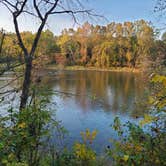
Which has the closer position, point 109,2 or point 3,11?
point 3,11

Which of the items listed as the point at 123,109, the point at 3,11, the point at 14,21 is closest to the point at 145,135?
the point at 14,21

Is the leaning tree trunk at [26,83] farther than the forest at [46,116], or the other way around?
the leaning tree trunk at [26,83]

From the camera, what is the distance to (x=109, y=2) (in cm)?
484

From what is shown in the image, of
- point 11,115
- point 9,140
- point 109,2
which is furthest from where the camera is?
point 109,2

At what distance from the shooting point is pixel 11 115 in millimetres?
2082

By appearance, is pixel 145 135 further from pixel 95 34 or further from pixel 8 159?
pixel 95 34

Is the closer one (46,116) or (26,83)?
(46,116)

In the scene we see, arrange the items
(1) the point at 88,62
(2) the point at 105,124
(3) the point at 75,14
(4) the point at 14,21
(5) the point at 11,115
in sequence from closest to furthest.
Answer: (5) the point at 11,115 → (4) the point at 14,21 → (3) the point at 75,14 → (2) the point at 105,124 → (1) the point at 88,62

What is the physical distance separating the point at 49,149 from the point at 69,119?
6944mm

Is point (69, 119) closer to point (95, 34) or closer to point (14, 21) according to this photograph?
point (14, 21)

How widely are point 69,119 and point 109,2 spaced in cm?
563

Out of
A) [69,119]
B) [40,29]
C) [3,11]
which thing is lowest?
[69,119]

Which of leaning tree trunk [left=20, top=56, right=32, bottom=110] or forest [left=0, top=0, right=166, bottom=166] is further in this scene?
leaning tree trunk [left=20, top=56, right=32, bottom=110]

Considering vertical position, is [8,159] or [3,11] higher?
[3,11]
